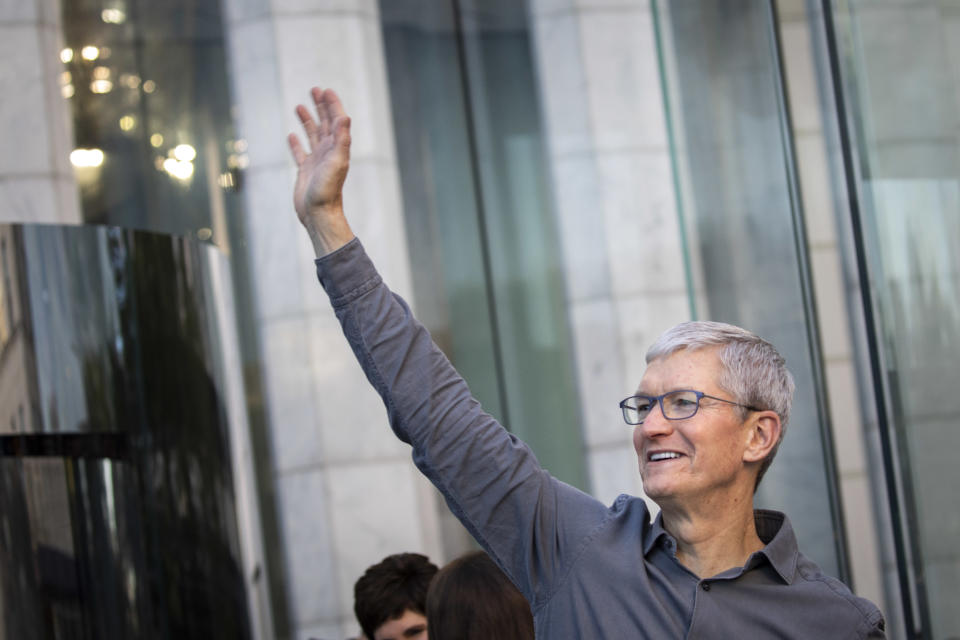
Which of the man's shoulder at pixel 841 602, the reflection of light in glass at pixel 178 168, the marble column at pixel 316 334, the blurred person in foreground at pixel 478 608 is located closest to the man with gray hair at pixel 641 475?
the man's shoulder at pixel 841 602

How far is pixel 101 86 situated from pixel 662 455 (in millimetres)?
6835

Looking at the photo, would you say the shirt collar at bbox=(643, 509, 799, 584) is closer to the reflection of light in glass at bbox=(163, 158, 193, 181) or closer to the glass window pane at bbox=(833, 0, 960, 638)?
the glass window pane at bbox=(833, 0, 960, 638)

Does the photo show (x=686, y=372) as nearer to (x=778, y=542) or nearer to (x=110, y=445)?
(x=778, y=542)

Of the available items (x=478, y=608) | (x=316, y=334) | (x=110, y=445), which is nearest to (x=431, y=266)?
(x=316, y=334)

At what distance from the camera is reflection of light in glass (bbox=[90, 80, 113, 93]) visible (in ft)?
25.9

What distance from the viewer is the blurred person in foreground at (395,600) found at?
3.55 m

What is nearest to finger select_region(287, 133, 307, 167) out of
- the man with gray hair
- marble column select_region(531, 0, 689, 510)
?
the man with gray hair

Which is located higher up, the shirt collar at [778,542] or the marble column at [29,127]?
the marble column at [29,127]

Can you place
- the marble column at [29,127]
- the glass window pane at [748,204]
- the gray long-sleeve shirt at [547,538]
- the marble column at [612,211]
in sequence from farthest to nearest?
the marble column at [612,211] < the marble column at [29,127] < the glass window pane at [748,204] < the gray long-sleeve shirt at [547,538]

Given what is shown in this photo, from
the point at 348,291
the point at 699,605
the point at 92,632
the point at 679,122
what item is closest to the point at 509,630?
the point at 699,605

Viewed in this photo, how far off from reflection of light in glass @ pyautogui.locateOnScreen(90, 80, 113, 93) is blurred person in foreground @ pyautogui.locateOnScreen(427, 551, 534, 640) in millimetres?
6273

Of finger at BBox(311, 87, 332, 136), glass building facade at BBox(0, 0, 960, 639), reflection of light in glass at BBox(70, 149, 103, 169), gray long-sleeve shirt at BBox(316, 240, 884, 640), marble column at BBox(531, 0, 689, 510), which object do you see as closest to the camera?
gray long-sleeve shirt at BBox(316, 240, 884, 640)

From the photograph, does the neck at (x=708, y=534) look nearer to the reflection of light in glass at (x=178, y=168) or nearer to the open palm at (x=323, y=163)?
the open palm at (x=323, y=163)

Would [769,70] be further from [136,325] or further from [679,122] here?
[136,325]
